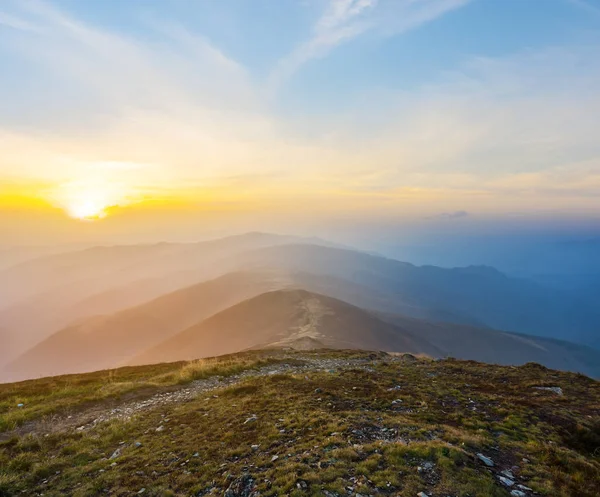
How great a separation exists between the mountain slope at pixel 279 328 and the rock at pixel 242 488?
4775 inches

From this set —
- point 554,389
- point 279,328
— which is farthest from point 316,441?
point 279,328

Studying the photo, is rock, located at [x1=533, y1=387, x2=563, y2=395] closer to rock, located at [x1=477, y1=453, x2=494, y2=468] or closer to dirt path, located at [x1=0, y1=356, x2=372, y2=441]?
rock, located at [x1=477, y1=453, x2=494, y2=468]

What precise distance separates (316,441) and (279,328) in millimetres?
138092

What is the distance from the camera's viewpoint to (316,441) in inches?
481

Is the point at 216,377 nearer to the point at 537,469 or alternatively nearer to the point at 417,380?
the point at 417,380

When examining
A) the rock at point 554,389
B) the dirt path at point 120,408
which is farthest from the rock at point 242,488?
the rock at point 554,389

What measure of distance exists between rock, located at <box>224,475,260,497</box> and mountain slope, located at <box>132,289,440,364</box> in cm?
12129

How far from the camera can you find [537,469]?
10.8 meters

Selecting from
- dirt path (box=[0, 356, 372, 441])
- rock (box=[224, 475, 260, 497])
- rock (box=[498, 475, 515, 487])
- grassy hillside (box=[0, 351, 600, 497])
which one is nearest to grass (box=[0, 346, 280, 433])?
grassy hillside (box=[0, 351, 600, 497])

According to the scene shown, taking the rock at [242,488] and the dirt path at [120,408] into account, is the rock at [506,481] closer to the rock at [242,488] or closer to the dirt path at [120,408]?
the rock at [242,488]

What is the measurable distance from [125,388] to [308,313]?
142m

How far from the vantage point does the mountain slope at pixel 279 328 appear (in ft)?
472

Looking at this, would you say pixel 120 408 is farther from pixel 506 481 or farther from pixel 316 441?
pixel 506 481

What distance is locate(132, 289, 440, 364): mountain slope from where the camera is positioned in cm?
14375
